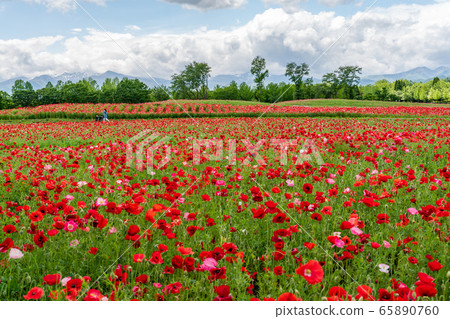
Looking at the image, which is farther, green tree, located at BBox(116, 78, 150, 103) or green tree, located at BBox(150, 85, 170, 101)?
green tree, located at BBox(116, 78, 150, 103)

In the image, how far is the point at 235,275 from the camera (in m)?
2.13

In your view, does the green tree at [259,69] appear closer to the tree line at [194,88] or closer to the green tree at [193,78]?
the tree line at [194,88]

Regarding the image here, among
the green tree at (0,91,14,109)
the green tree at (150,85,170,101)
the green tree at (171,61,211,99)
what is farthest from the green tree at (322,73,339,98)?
the green tree at (0,91,14,109)

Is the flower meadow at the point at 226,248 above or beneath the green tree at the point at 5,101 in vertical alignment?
beneath

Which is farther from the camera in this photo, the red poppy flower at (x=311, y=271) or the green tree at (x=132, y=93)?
the green tree at (x=132, y=93)

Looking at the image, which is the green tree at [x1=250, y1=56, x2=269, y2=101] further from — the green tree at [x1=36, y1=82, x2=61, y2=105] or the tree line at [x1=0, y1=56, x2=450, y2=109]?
the green tree at [x1=36, y1=82, x2=61, y2=105]

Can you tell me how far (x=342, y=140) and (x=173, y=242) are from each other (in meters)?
5.83

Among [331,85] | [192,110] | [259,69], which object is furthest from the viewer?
[331,85]

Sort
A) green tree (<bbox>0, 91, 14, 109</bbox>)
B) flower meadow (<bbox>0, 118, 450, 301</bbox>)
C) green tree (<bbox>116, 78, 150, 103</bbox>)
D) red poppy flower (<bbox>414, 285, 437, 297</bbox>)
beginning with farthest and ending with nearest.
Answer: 1. green tree (<bbox>0, 91, 14, 109</bbox>)
2. green tree (<bbox>116, 78, 150, 103</bbox>)
3. flower meadow (<bbox>0, 118, 450, 301</bbox>)
4. red poppy flower (<bbox>414, 285, 437, 297</bbox>)

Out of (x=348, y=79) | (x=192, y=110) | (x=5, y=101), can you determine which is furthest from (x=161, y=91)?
(x=5, y=101)

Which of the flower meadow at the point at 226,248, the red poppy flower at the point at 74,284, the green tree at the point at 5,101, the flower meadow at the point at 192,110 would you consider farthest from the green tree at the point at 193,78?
the green tree at the point at 5,101

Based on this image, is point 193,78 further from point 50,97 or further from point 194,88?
point 50,97
